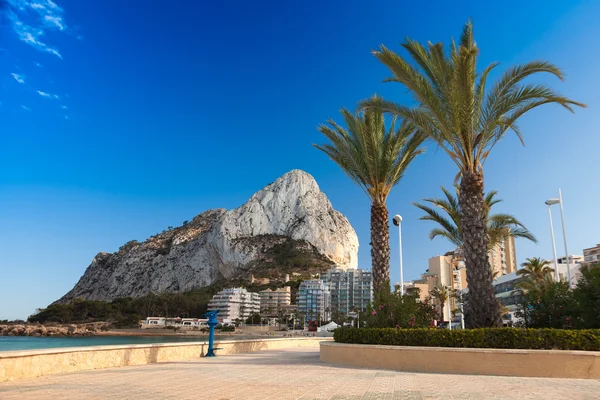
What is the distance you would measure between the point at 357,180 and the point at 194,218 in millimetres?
175418

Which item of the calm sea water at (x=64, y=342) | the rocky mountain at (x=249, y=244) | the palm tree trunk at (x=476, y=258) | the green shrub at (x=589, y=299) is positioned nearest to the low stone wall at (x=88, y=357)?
the palm tree trunk at (x=476, y=258)

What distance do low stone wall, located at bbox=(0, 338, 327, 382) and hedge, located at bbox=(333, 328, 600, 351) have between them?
19.1 feet

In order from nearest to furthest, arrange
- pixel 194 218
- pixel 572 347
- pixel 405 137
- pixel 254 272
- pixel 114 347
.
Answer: pixel 572 347, pixel 114 347, pixel 405 137, pixel 254 272, pixel 194 218

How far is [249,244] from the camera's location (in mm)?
143125

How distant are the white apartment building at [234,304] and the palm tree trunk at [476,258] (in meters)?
106

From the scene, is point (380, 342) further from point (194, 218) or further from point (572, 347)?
point (194, 218)

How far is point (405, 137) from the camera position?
15672 mm

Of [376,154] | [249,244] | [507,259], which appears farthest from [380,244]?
[249,244]

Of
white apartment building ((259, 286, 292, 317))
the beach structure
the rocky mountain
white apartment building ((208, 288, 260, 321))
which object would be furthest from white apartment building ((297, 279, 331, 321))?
the beach structure

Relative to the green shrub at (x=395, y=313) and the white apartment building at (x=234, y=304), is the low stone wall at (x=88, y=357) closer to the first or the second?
the green shrub at (x=395, y=313)

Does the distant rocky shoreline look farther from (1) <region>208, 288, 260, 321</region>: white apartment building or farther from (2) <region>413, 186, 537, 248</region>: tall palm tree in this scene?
(2) <region>413, 186, 537, 248</region>: tall palm tree

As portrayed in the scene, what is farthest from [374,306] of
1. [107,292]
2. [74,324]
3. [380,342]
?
[107,292]

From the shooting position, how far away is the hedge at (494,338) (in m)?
8.46

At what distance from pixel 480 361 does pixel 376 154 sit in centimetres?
826
